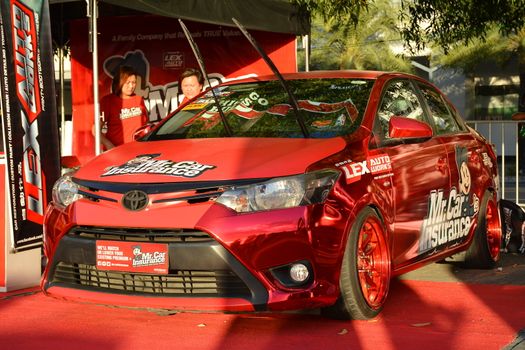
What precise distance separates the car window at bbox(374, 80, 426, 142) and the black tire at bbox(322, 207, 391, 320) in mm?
623

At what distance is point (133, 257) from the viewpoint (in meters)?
4.95

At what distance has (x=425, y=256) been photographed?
632 cm

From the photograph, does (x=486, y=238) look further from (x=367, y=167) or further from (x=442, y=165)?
(x=367, y=167)

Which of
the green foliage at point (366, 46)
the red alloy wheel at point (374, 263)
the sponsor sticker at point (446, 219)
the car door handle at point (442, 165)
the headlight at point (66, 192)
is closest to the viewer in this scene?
the headlight at point (66, 192)

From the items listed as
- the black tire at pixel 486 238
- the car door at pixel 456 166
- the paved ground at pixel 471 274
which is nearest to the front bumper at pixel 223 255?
the car door at pixel 456 166

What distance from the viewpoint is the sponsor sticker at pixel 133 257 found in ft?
16.0

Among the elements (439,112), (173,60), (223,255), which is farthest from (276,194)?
(173,60)

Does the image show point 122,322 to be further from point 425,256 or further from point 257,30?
point 257,30

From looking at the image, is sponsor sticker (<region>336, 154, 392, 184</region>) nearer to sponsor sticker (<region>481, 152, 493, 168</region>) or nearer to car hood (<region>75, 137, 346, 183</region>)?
car hood (<region>75, 137, 346, 183</region>)

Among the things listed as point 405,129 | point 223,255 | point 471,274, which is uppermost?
point 405,129

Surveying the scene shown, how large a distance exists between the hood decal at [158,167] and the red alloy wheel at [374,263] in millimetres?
1058

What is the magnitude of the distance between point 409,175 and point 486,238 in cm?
170

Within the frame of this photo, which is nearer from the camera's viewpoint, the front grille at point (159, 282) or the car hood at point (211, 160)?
the front grille at point (159, 282)

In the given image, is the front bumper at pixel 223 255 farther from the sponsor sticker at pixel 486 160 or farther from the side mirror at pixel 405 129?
the sponsor sticker at pixel 486 160
